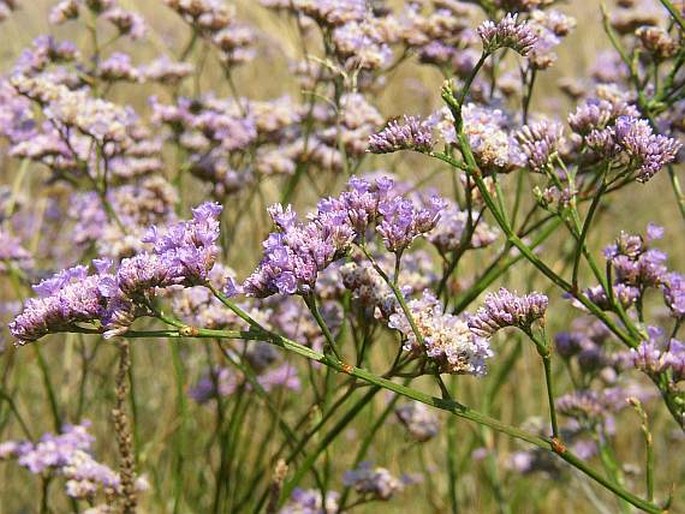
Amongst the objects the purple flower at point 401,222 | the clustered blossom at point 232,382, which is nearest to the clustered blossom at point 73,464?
the clustered blossom at point 232,382

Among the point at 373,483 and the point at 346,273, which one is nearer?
the point at 346,273

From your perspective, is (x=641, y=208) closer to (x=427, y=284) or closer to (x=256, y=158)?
(x=256, y=158)

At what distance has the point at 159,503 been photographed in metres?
3.17

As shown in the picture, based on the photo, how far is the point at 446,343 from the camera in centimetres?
159

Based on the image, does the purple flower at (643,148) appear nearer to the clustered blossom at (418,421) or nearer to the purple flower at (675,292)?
the purple flower at (675,292)

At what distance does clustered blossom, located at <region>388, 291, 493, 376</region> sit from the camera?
1.57 meters

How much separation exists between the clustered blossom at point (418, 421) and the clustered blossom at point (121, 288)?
52.9 inches

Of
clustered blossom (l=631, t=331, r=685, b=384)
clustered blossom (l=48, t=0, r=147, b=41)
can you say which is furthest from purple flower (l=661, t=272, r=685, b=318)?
clustered blossom (l=48, t=0, r=147, b=41)

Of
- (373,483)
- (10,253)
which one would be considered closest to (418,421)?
(373,483)

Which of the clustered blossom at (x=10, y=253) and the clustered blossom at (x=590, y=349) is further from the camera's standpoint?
the clustered blossom at (x=10, y=253)

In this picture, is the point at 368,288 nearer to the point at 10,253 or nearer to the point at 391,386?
the point at 391,386

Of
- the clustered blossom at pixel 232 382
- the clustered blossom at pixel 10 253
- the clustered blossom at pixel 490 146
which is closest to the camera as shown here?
the clustered blossom at pixel 490 146

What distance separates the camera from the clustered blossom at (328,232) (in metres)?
1.53

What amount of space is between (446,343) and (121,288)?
0.55 m
